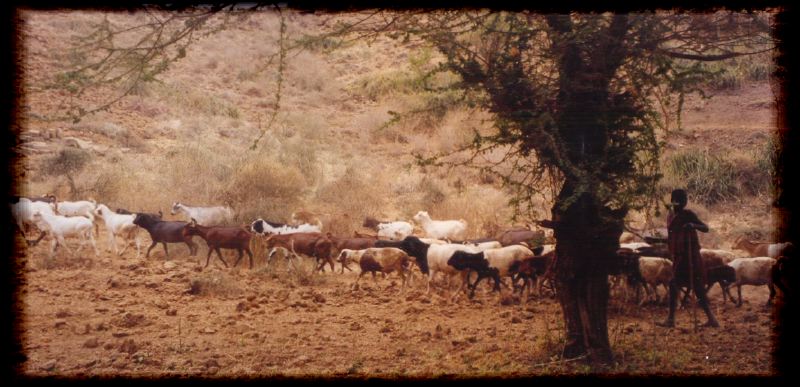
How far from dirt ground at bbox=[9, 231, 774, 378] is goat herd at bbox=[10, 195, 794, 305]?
0.97 feet

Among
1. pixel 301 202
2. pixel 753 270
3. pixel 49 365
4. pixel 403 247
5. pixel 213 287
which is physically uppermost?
pixel 301 202

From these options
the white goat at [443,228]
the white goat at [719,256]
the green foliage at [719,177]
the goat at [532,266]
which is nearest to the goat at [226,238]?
the white goat at [443,228]

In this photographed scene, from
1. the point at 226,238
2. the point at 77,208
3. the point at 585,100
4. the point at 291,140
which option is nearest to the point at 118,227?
the point at 77,208

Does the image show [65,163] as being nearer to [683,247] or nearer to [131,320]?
[131,320]

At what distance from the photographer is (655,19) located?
18.9 ft

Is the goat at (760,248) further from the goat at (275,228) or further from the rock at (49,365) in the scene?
the rock at (49,365)

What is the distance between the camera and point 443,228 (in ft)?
34.2

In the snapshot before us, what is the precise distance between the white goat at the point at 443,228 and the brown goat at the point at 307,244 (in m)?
1.76

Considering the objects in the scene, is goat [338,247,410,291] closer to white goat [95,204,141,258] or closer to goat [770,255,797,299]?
white goat [95,204,141,258]

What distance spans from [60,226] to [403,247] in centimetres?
461

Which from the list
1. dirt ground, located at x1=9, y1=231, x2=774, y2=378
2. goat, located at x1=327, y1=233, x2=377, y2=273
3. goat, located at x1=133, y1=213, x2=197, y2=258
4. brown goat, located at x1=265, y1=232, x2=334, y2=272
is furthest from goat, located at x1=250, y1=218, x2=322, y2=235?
goat, located at x1=133, y1=213, x2=197, y2=258

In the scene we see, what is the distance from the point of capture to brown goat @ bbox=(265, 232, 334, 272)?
921cm

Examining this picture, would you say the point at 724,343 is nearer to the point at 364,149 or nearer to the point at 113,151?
the point at 364,149

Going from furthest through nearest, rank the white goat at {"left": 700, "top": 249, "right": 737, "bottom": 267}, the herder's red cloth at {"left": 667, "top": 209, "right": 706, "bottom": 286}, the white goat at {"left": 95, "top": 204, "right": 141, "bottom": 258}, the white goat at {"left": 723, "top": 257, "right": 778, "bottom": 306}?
the white goat at {"left": 95, "top": 204, "right": 141, "bottom": 258} < the white goat at {"left": 700, "top": 249, "right": 737, "bottom": 267} < the white goat at {"left": 723, "top": 257, "right": 778, "bottom": 306} < the herder's red cloth at {"left": 667, "top": 209, "right": 706, "bottom": 286}
